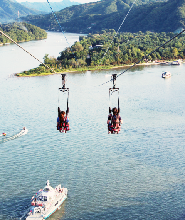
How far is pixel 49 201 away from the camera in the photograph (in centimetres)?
1886

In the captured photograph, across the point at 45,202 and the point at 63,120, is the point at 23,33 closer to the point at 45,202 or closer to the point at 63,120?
the point at 45,202

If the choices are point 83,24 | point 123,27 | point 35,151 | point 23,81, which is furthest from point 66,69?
point 83,24

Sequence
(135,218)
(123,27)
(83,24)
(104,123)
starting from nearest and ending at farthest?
(135,218)
(104,123)
(123,27)
(83,24)

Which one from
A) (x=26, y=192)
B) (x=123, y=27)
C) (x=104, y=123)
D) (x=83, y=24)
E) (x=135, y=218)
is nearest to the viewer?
(x=135, y=218)

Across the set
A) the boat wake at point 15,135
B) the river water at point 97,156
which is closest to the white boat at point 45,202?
the river water at point 97,156

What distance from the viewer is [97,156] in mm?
25422

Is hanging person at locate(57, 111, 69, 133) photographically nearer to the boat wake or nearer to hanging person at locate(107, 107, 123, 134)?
hanging person at locate(107, 107, 123, 134)

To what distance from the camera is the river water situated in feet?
63.8

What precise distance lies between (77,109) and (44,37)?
10701cm

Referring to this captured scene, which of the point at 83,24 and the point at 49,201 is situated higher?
the point at 83,24

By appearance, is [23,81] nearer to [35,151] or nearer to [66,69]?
[66,69]

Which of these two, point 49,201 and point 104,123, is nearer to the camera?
point 49,201

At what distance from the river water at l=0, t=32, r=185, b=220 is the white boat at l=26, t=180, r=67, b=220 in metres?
0.42

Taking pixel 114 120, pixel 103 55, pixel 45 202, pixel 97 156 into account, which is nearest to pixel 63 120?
pixel 114 120
